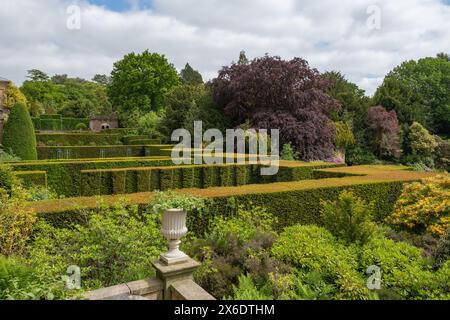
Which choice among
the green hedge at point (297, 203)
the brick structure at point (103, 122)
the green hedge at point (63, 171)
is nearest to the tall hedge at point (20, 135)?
the green hedge at point (63, 171)

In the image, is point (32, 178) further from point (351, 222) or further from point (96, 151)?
point (96, 151)

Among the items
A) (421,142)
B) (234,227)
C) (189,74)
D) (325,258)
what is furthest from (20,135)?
(189,74)

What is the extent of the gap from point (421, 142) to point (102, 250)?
96.6ft

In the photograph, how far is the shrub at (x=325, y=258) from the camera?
3705 millimetres

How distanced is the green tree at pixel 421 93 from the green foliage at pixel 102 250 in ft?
107

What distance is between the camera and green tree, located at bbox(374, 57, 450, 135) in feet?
103

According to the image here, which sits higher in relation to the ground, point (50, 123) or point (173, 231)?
point (50, 123)

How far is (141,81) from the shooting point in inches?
1657

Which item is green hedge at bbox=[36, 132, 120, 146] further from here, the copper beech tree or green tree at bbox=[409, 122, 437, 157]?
green tree at bbox=[409, 122, 437, 157]

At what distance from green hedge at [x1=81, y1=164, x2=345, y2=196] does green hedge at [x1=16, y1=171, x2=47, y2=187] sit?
1.15 meters

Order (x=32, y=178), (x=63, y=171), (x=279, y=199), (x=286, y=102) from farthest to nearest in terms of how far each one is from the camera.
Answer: (x=286, y=102)
(x=63, y=171)
(x=32, y=178)
(x=279, y=199)

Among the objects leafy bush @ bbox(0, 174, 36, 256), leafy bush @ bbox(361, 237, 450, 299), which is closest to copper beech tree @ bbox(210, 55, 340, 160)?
leafy bush @ bbox(361, 237, 450, 299)

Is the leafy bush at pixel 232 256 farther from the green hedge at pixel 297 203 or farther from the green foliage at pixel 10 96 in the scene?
the green foliage at pixel 10 96
